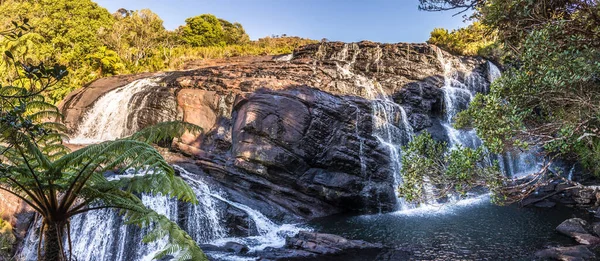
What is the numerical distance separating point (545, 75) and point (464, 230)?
24.3 feet

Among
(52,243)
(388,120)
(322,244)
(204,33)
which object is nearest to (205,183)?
(322,244)

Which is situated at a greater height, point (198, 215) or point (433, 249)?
Answer: point (198, 215)

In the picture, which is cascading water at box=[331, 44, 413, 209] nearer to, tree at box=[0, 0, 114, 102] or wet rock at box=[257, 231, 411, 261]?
wet rock at box=[257, 231, 411, 261]

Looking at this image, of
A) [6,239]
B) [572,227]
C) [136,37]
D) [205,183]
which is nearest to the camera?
[6,239]

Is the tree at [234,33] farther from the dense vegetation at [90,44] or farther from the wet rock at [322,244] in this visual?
the wet rock at [322,244]

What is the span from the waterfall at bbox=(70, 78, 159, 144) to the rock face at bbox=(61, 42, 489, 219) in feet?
1.53

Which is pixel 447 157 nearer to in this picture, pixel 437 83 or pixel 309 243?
pixel 309 243

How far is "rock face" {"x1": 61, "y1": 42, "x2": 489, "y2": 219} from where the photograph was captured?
16.2m

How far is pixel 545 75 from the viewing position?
6.82 meters

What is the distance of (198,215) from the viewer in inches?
496

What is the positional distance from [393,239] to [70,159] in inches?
386

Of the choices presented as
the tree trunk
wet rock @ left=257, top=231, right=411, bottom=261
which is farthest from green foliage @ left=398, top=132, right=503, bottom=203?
the tree trunk

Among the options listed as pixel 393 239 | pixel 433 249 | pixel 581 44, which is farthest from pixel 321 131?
pixel 581 44

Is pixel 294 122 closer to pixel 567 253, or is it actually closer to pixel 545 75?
pixel 567 253
